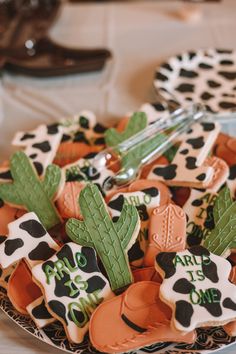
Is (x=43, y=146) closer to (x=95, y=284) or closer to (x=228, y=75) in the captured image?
(x=95, y=284)

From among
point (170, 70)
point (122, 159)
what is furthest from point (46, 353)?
point (170, 70)

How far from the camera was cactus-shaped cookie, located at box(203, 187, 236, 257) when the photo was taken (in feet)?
Result: 1.97

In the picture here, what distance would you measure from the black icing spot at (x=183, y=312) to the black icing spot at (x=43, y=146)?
38cm

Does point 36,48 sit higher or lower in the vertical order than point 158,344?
higher

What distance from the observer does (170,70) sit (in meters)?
1.07

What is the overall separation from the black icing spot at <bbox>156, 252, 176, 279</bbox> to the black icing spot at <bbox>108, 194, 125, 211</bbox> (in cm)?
11

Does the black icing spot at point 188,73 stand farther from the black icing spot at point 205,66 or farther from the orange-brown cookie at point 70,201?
the orange-brown cookie at point 70,201

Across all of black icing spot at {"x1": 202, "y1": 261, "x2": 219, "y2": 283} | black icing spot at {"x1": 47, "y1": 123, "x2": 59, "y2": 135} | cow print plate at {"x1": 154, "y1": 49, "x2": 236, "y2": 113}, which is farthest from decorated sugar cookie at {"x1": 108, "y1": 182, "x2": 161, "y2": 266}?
cow print plate at {"x1": 154, "y1": 49, "x2": 236, "y2": 113}

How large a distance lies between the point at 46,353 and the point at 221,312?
220mm

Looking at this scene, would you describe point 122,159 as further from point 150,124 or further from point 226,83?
point 226,83

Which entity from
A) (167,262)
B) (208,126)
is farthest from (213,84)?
(167,262)

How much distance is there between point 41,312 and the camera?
0.57 m

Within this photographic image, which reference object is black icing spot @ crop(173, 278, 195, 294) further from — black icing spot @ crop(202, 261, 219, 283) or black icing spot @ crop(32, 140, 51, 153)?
black icing spot @ crop(32, 140, 51, 153)

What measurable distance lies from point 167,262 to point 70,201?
19cm
